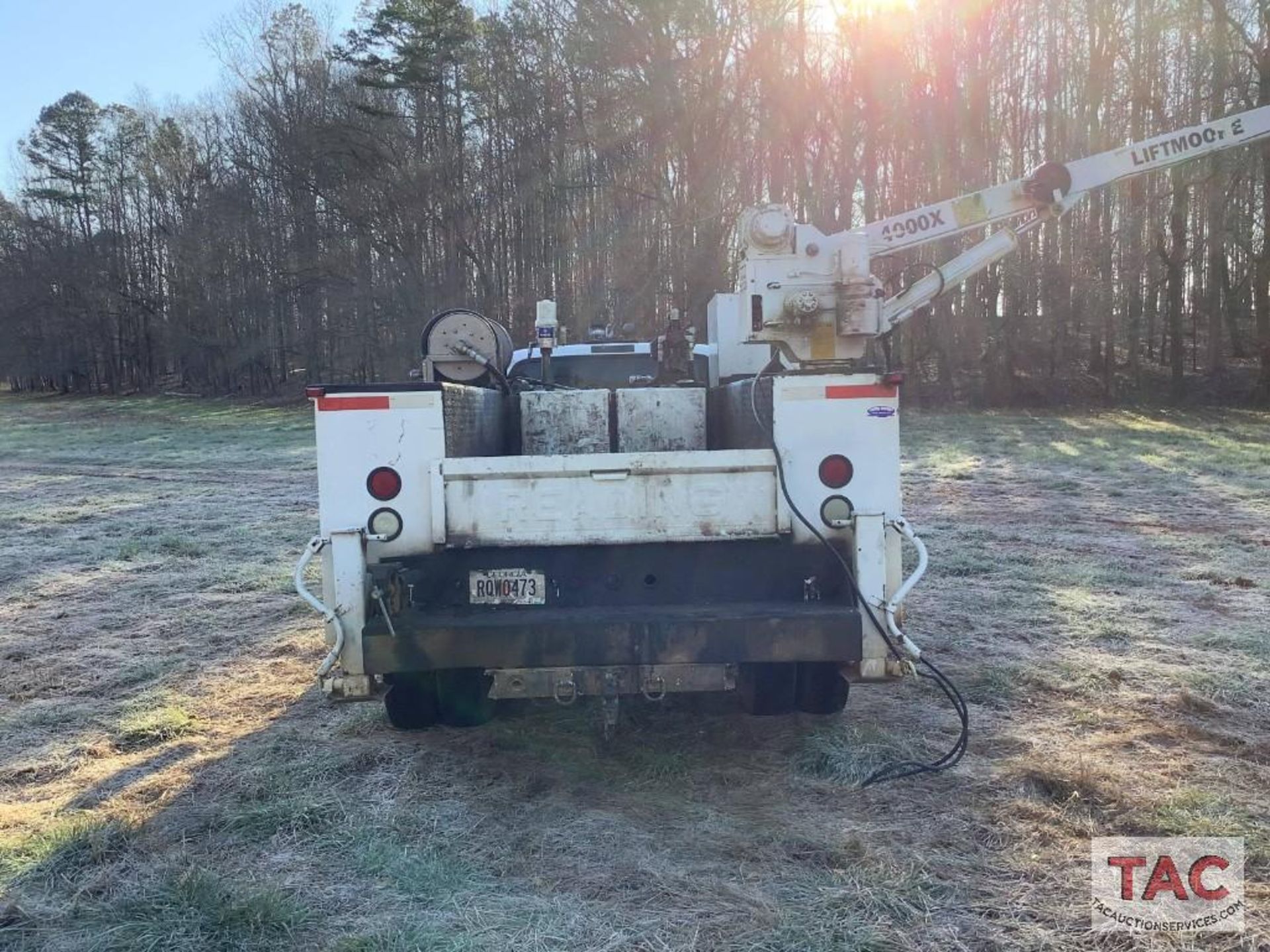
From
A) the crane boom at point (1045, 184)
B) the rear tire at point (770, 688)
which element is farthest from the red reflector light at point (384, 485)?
the crane boom at point (1045, 184)

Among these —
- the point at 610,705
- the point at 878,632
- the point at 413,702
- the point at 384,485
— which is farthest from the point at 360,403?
the point at 878,632

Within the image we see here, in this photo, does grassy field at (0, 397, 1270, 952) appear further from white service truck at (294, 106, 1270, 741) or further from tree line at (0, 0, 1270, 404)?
tree line at (0, 0, 1270, 404)

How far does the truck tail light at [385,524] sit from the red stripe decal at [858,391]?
5.92ft

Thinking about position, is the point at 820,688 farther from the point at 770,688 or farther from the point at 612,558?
the point at 612,558

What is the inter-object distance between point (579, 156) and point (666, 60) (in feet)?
16.5

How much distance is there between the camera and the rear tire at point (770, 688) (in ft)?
13.0

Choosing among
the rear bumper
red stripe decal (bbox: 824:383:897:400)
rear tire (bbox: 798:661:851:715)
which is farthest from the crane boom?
the rear bumper

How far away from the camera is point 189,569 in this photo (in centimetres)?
798

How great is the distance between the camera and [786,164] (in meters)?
26.4

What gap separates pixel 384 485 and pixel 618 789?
153 cm

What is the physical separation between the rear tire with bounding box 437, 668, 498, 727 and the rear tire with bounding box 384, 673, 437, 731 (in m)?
0.03

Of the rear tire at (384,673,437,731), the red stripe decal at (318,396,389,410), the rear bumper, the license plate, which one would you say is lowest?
the rear tire at (384,673,437,731)
